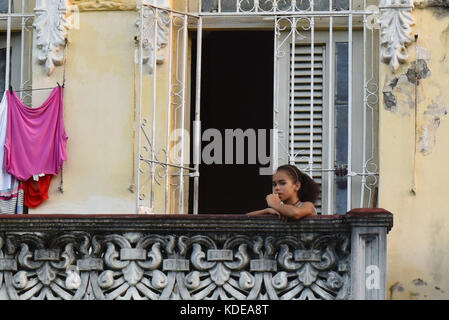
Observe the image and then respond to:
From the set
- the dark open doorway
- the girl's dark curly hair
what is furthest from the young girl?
the dark open doorway

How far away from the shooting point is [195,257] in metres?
17.1

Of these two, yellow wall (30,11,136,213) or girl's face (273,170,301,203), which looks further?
yellow wall (30,11,136,213)

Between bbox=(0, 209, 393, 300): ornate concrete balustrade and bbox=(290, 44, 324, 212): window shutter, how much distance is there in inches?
108

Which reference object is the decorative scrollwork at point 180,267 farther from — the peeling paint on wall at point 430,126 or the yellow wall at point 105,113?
the peeling paint on wall at point 430,126

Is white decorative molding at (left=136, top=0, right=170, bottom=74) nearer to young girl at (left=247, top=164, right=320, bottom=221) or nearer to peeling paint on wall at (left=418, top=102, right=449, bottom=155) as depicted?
young girl at (left=247, top=164, right=320, bottom=221)

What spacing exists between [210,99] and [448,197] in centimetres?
478

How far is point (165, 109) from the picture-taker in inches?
781

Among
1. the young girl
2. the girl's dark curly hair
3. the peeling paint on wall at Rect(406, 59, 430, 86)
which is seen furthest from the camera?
the peeling paint on wall at Rect(406, 59, 430, 86)

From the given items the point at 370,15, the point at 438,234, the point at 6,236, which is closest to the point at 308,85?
the point at 370,15

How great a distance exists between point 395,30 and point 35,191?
4215mm

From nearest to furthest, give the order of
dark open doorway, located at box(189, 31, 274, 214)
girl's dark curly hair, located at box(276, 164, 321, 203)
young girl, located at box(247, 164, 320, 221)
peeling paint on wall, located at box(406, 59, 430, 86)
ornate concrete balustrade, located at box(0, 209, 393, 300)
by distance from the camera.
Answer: ornate concrete balustrade, located at box(0, 209, 393, 300) < young girl, located at box(247, 164, 320, 221) < girl's dark curly hair, located at box(276, 164, 321, 203) < peeling paint on wall, located at box(406, 59, 430, 86) < dark open doorway, located at box(189, 31, 274, 214)

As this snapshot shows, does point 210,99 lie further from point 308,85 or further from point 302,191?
point 302,191

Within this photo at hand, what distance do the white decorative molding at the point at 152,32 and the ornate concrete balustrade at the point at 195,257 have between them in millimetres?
3192

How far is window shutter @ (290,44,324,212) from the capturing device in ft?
65.2
